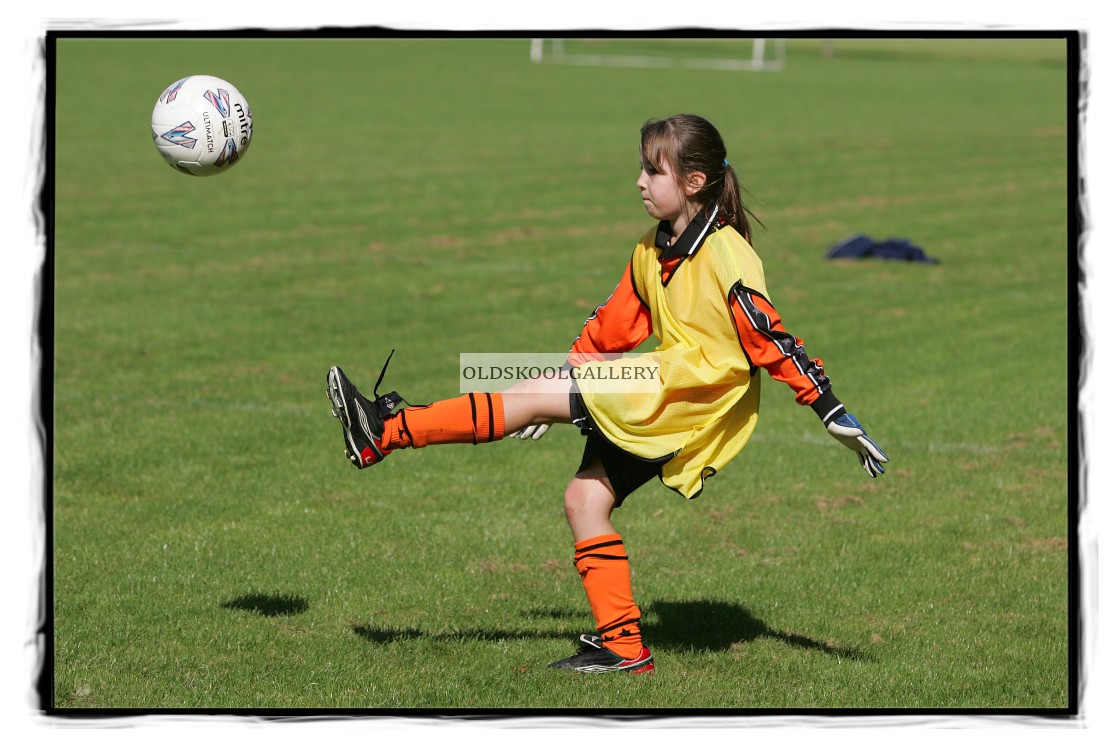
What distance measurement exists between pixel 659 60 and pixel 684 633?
42.7 m

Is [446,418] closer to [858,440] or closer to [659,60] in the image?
[858,440]

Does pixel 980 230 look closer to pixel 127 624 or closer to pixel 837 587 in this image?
pixel 837 587

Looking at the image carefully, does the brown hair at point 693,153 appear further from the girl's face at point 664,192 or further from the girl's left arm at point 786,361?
the girl's left arm at point 786,361

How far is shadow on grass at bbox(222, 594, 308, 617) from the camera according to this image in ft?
22.3

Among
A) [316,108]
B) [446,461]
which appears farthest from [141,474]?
[316,108]

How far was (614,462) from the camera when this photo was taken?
6.06m

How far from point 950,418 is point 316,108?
24.8 meters

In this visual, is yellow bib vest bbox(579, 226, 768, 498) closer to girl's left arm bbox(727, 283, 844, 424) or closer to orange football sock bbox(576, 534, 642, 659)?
girl's left arm bbox(727, 283, 844, 424)

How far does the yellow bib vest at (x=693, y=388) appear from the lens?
5.80 meters

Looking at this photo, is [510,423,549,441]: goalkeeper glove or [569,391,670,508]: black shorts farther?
[510,423,549,441]: goalkeeper glove

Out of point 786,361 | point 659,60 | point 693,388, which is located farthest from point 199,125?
point 659,60

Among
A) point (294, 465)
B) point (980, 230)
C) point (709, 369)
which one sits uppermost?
point (980, 230)

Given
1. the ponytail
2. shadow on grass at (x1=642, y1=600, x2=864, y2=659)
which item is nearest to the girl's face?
the ponytail

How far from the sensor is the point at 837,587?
24.0 ft
